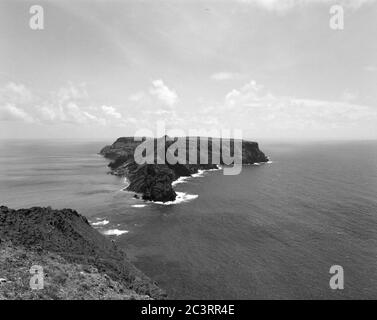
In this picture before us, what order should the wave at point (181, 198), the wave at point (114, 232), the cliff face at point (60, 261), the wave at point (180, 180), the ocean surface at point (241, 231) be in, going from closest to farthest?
the cliff face at point (60, 261)
the ocean surface at point (241, 231)
the wave at point (114, 232)
the wave at point (181, 198)
the wave at point (180, 180)

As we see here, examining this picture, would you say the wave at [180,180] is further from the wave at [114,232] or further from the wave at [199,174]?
the wave at [114,232]

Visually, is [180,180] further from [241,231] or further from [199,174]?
[241,231]

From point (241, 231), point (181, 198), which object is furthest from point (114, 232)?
point (181, 198)

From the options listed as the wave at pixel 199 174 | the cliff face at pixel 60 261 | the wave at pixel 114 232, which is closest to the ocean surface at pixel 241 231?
the wave at pixel 114 232

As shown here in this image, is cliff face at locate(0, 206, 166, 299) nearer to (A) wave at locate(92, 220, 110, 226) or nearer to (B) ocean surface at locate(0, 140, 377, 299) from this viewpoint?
(B) ocean surface at locate(0, 140, 377, 299)

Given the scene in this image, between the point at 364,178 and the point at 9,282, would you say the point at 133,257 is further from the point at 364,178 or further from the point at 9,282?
the point at 364,178

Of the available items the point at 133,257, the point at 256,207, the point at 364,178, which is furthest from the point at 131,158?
the point at 364,178
